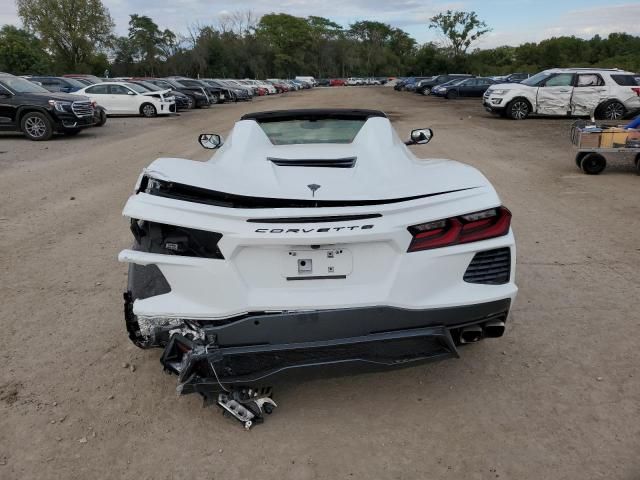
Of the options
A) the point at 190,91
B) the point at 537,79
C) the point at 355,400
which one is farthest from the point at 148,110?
the point at 355,400

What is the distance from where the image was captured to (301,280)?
254 centimetres

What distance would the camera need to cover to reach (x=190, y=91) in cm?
2920

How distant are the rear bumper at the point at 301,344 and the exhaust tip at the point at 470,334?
168 mm

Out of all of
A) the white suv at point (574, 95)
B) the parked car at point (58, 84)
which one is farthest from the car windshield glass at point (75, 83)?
the white suv at point (574, 95)

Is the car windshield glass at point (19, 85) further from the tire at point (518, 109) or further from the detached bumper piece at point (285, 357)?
the tire at point (518, 109)

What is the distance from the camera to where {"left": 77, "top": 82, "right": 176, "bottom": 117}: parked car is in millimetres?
22859

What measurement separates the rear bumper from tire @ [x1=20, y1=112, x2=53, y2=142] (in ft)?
46.3

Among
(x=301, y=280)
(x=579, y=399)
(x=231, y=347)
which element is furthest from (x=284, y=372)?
(x=579, y=399)

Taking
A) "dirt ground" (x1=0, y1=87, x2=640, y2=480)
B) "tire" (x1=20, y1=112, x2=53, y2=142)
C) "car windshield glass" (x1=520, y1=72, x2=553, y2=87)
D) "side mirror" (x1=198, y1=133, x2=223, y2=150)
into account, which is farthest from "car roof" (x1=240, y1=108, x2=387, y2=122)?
"car windshield glass" (x1=520, y1=72, x2=553, y2=87)

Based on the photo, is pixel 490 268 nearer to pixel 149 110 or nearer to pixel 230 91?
pixel 149 110

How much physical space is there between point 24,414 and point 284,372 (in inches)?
58.3

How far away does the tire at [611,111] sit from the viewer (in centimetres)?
1766

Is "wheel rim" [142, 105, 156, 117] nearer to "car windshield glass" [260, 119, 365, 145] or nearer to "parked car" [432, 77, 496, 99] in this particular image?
"parked car" [432, 77, 496, 99]

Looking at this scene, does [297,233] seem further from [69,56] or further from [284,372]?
[69,56]
